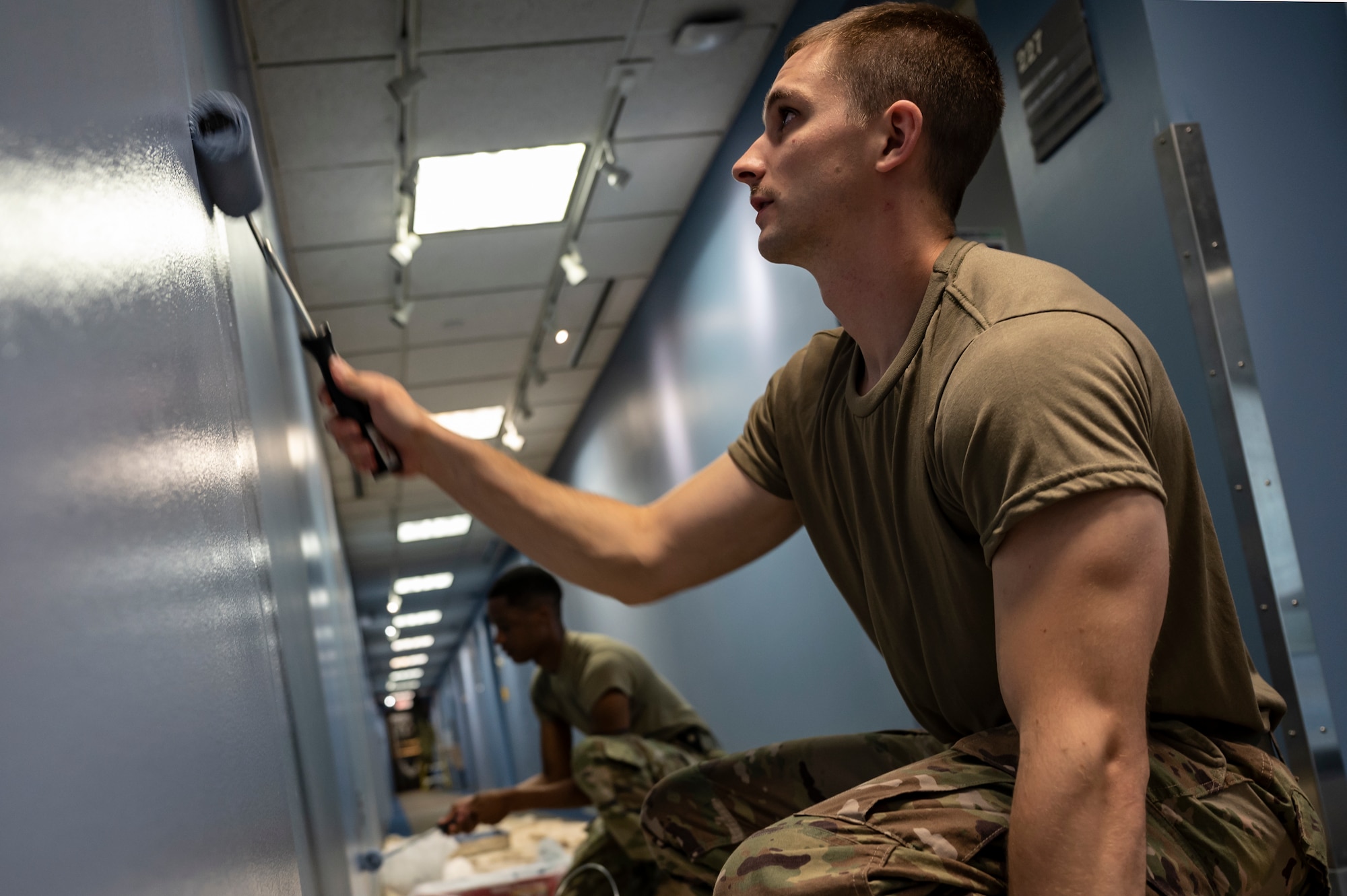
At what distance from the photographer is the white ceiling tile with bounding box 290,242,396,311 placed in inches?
177

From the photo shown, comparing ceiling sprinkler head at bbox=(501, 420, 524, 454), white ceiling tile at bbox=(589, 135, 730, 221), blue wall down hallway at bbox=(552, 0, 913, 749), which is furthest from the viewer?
ceiling sprinkler head at bbox=(501, 420, 524, 454)

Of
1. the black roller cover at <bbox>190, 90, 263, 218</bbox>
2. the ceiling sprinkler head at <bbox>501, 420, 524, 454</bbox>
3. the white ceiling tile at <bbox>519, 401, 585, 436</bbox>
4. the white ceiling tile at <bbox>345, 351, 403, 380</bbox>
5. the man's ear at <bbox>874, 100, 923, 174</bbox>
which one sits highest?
the white ceiling tile at <bbox>345, 351, 403, 380</bbox>

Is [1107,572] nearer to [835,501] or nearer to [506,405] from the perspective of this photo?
[835,501]

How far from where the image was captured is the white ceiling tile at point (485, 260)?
452 centimetres

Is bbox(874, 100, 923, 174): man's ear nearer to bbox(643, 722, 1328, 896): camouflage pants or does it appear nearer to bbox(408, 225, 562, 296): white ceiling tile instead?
bbox(643, 722, 1328, 896): camouflage pants

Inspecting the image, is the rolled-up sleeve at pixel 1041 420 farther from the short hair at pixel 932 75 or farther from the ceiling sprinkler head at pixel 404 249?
the ceiling sprinkler head at pixel 404 249

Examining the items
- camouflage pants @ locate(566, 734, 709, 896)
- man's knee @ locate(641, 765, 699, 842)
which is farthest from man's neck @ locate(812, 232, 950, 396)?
camouflage pants @ locate(566, 734, 709, 896)

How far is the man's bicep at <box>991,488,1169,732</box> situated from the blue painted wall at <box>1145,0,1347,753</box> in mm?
1147

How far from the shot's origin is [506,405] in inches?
273

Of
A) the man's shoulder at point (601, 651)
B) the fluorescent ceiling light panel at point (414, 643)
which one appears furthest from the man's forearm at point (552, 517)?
the fluorescent ceiling light panel at point (414, 643)

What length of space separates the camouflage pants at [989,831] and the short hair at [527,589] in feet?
8.57

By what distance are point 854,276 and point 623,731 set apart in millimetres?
2256

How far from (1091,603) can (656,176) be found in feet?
11.7

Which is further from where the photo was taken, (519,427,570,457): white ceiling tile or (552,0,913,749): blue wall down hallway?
(519,427,570,457): white ceiling tile
